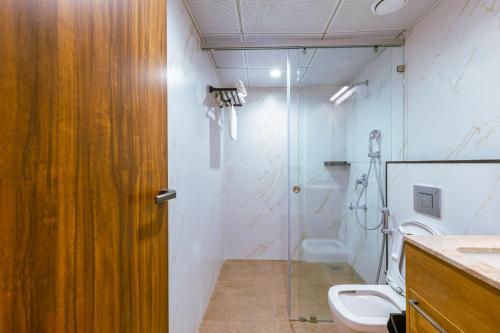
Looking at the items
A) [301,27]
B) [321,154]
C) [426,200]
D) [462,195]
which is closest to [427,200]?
[426,200]

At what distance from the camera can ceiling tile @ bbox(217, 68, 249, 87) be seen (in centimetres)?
230

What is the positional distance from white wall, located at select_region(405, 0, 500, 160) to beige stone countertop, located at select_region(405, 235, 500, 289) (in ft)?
1.69

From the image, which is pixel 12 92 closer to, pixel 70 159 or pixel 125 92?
pixel 70 159

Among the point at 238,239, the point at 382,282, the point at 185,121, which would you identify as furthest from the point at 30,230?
the point at 238,239

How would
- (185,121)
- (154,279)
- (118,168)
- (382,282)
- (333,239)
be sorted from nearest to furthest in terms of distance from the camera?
(118,168) < (154,279) < (185,121) < (382,282) < (333,239)

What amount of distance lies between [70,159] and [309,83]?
2.16m

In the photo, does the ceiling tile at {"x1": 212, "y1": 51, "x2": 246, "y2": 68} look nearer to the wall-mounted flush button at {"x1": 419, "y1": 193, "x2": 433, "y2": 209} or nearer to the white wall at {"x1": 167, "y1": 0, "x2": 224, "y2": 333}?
the white wall at {"x1": 167, "y1": 0, "x2": 224, "y2": 333}

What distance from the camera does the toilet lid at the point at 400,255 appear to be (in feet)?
4.37

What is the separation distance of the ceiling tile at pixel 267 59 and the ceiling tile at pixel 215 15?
0.32 meters

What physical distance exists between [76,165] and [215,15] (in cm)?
147

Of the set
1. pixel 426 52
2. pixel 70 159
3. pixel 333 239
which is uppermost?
pixel 426 52

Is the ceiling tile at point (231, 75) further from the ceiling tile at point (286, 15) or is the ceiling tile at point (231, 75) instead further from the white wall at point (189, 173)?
the ceiling tile at point (286, 15)

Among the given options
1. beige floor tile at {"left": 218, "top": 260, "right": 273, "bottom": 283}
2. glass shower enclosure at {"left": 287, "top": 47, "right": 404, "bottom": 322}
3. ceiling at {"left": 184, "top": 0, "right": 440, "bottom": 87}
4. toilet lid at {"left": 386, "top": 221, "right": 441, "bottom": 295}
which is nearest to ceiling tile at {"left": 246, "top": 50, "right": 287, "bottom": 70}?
ceiling at {"left": 184, "top": 0, "right": 440, "bottom": 87}

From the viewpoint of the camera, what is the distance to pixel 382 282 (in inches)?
71.8
